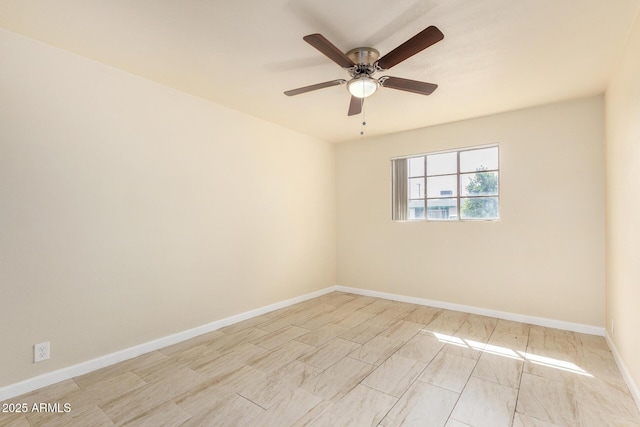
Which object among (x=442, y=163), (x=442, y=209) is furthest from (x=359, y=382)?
(x=442, y=163)

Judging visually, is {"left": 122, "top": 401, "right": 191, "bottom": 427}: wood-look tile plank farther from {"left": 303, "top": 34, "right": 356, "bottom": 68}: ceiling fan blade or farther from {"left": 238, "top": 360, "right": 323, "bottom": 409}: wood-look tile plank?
{"left": 303, "top": 34, "right": 356, "bottom": 68}: ceiling fan blade

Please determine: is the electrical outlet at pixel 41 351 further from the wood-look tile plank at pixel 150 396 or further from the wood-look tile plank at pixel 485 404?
the wood-look tile plank at pixel 485 404

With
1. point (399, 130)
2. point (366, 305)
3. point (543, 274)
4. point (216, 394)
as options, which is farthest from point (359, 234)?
point (216, 394)

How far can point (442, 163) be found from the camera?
4207mm

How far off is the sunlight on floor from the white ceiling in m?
2.49

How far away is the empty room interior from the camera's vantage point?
197cm

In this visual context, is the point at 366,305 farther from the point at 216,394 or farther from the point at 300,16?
the point at 300,16

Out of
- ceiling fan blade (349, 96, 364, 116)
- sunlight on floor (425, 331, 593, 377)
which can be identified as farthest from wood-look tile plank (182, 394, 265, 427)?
ceiling fan blade (349, 96, 364, 116)

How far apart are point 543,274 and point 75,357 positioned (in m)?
4.60

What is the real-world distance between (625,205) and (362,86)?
7.24ft

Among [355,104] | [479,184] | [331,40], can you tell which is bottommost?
[479,184]

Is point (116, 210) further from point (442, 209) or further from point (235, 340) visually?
point (442, 209)

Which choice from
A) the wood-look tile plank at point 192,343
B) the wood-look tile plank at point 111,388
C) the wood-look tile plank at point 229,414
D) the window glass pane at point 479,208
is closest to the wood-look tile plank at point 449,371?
the wood-look tile plank at point 229,414

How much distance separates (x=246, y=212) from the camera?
375cm
